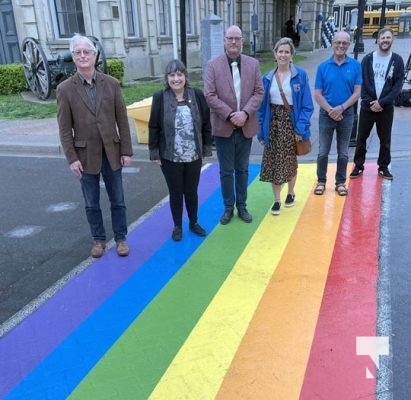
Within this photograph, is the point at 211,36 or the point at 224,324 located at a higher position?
the point at 211,36

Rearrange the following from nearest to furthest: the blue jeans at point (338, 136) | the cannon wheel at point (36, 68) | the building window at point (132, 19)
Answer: the blue jeans at point (338, 136), the cannon wheel at point (36, 68), the building window at point (132, 19)

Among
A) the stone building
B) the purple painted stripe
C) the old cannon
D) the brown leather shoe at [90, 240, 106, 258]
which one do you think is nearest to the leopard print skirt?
the purple painted stripe

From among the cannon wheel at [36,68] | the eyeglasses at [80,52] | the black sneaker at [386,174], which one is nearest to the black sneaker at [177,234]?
the eyeglasses at [80,52]

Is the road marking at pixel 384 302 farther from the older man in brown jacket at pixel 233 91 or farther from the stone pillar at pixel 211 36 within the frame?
the stone pillar at pixel 211 36

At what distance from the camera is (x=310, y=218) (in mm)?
4941

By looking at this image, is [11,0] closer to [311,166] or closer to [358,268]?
[311,166]

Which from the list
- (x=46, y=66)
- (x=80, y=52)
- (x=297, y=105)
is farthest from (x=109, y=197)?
(x=46, y=66)

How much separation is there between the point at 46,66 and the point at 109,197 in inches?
344

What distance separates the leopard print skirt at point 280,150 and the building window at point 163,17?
14167mm

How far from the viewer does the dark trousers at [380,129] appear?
5668mm

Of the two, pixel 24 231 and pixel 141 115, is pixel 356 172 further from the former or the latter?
pixel 24 231

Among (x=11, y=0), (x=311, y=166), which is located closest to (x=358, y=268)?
(x=311, y=166)

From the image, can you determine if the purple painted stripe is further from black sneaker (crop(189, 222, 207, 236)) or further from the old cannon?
the old cannon

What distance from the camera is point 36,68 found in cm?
1230
